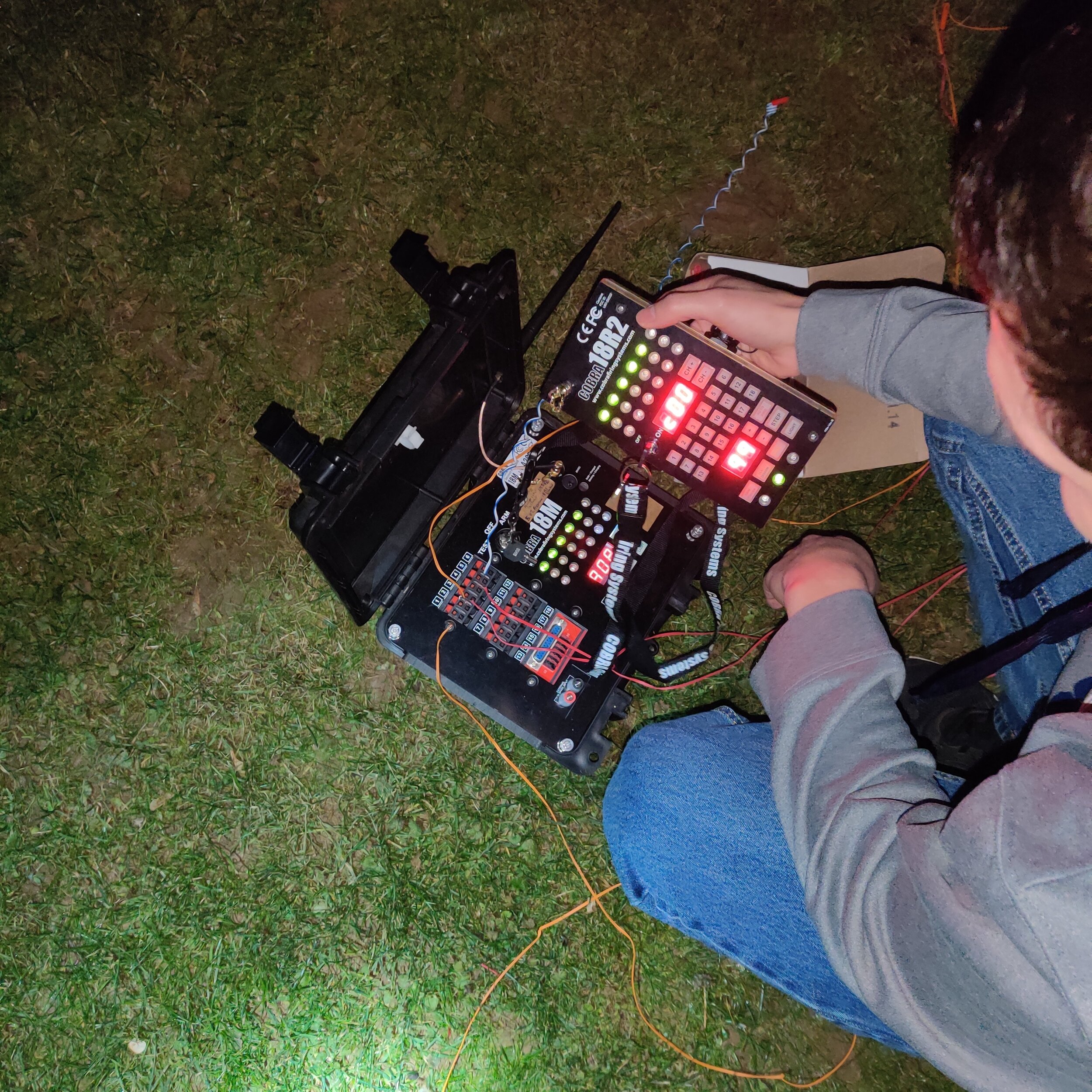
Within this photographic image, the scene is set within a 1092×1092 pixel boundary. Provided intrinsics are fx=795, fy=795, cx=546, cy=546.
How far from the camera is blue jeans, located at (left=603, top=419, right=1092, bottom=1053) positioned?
61.2 inches

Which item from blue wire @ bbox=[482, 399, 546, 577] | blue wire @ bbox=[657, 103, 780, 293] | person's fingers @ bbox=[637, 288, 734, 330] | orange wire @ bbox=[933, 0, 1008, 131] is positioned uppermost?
orange wire @ bbox=[933, 0, 1008, 131]

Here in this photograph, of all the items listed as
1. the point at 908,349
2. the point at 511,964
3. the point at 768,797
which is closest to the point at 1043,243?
the point at 908,349

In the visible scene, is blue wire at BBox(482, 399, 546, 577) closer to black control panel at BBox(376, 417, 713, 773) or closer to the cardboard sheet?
black control panel at BBox(376, 417, 713, 773)

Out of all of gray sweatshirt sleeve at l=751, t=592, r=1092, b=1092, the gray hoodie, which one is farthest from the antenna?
gray sweatshirt sleeve at l=751, t=592, r=1092, b=1092

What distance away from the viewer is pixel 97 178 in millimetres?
2342

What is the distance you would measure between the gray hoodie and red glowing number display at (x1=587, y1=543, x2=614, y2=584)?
476 millimetres

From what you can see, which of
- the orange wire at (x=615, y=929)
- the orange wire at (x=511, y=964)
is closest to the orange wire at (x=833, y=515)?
the orange wire at (x=615, y=929)

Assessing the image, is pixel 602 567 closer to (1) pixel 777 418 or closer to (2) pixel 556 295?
(1) pixel 777 418

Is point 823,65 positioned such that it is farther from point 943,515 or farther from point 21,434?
point 21,434

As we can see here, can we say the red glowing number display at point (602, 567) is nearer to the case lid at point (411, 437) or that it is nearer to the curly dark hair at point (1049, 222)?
the case lid at point (411, 437)

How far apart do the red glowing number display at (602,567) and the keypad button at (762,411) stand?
0.45 meters

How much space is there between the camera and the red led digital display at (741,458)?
188 centimetres

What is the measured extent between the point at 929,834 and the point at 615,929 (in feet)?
4.19

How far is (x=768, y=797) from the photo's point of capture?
5.30 ft
